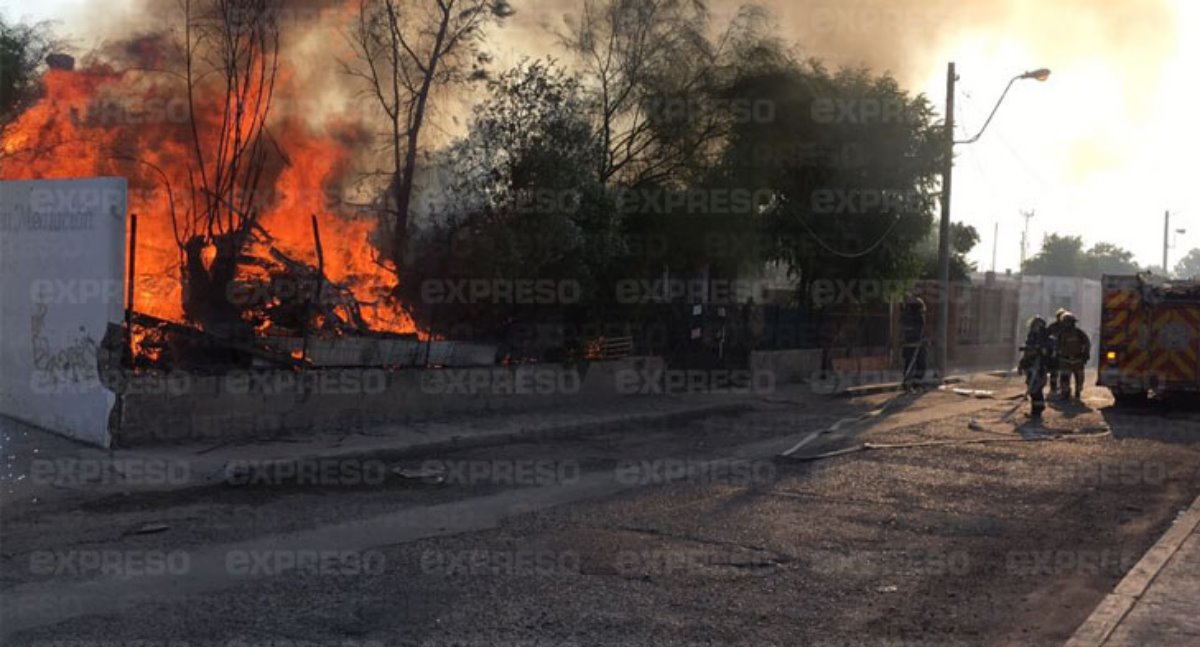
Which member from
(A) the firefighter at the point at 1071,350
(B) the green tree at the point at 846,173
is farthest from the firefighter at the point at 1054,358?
(B) the green tree at the point at 846,173

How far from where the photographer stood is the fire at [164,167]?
13.1 metres

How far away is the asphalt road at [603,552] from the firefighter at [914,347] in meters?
9.00

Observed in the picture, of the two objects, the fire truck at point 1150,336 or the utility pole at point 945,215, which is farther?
the utility pole at point 945,215

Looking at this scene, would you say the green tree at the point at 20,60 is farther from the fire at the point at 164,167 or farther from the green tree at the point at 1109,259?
the green tree at the point at 1109,259

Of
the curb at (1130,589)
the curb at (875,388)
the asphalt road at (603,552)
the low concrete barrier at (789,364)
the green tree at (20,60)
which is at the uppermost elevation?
the green tree at (20,60)

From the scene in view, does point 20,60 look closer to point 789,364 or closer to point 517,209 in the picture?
point 517,209

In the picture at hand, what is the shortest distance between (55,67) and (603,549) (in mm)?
12511

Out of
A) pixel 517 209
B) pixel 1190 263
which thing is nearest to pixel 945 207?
pixel 517 209

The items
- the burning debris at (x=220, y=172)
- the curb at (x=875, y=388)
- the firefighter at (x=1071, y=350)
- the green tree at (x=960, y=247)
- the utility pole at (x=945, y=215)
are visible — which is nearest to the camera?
the burning debris at (x=220, y=172)

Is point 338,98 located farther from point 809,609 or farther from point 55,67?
point 809,609

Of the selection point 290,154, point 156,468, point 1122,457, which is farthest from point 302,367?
point 1122,457

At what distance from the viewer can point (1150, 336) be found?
17.1 m

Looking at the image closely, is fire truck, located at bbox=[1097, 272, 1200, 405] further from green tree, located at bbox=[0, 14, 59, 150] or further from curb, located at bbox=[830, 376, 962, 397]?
green tree, located at bbox=[0, 14, 59, 150]

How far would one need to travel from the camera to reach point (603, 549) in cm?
667
